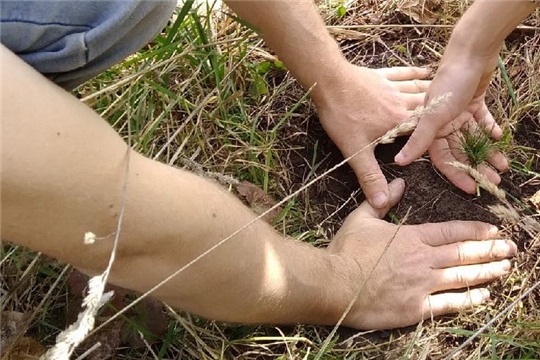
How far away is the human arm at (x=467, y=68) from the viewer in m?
1.46

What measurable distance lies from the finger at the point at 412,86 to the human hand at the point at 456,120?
14 centimetres

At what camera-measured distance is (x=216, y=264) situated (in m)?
1.18

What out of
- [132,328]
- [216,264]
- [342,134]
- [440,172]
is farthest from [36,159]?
[440,172]

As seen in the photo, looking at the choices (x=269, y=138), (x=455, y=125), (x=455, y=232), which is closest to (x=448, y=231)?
(x=455, y=232)

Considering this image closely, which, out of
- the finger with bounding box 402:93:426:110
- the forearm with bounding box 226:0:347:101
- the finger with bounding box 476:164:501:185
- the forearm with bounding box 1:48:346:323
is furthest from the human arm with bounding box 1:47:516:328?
the forearm with bounding box 226:0:347:101

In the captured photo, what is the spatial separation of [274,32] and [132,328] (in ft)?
2.36

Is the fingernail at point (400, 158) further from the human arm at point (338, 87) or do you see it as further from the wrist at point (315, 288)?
the wrist at point (315, 288)

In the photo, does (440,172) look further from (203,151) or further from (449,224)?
(203,151)

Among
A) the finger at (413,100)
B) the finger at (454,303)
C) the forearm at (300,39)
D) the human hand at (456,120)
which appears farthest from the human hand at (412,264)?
the forearm at (300,39)

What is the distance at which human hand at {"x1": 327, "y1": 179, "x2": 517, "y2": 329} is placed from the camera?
156cm

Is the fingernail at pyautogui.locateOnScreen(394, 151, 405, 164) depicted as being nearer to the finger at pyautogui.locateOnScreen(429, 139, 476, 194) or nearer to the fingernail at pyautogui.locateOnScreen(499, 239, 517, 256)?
the finger at pyautogui.locateOnScreen(429, 139, 476, 194)

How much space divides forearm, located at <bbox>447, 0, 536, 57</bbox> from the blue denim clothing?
2.23 feet

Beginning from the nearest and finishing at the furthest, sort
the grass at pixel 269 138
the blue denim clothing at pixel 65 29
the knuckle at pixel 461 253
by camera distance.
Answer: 1. the blue denim clothing at pixel 65 29
2. the grass at pixel 269 138
3. the knuckle at pixel 461 253

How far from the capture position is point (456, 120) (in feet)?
5.51
